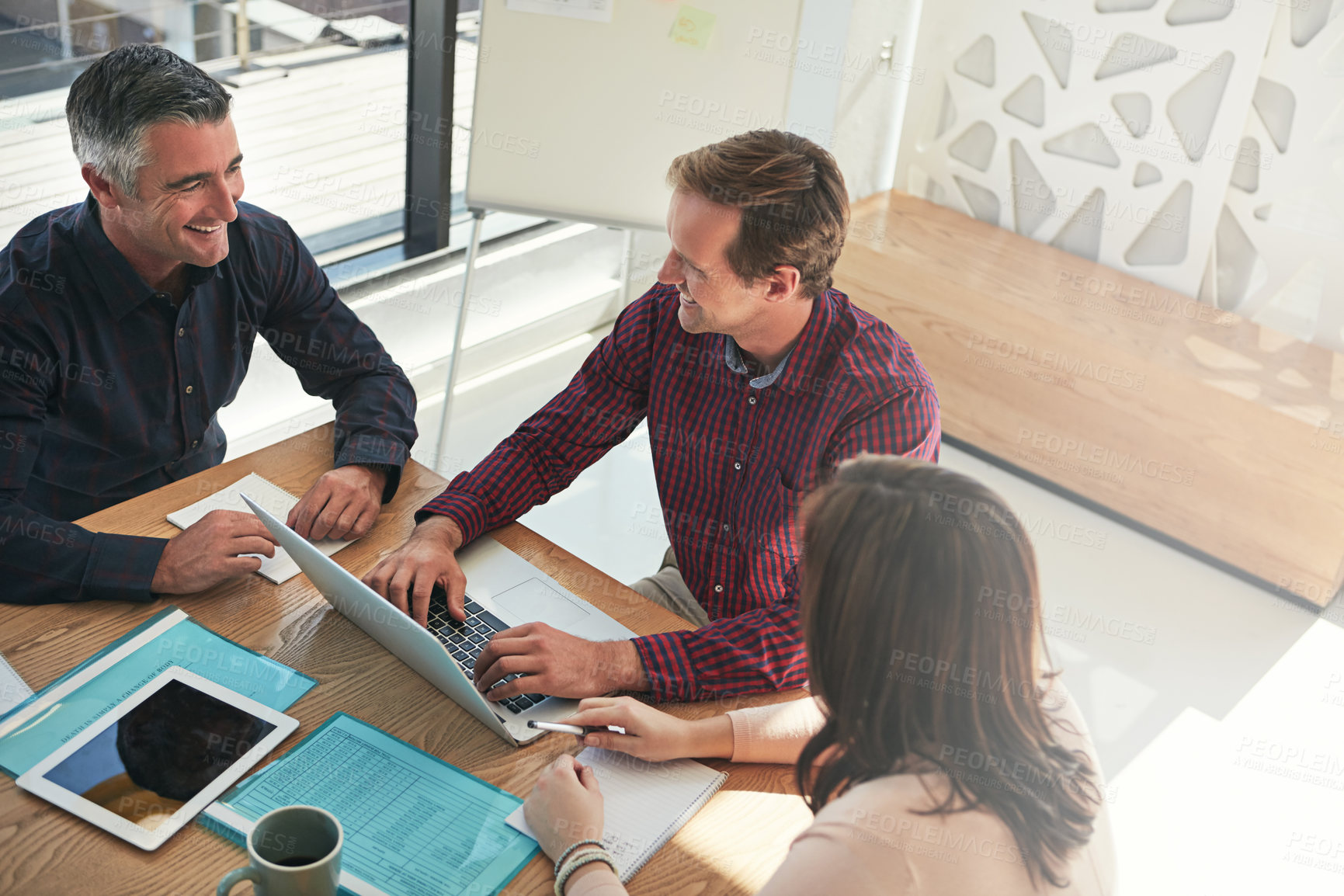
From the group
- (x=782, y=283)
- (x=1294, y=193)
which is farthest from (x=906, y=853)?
(x=1294, y=193)

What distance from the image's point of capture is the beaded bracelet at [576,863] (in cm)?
111

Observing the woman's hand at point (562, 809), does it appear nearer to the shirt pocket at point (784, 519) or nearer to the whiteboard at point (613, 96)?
the shirt pocket at point (784, 519)

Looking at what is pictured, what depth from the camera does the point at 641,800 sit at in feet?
4.05

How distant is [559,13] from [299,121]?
0.89 meters

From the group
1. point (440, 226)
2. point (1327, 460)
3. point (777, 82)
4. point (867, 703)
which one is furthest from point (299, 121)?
point (1327, 460)

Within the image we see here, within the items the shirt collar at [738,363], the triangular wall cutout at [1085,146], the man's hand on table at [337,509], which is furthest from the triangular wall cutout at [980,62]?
the man's hand on table at [337,509]

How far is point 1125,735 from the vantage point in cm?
249

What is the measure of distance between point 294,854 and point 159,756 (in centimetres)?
30

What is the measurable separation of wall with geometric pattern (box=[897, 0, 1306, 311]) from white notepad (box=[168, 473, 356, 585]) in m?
2.73

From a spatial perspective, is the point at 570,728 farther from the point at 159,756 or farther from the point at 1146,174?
the point at 1146,174

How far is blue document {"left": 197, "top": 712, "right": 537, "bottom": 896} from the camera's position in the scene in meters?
1.12

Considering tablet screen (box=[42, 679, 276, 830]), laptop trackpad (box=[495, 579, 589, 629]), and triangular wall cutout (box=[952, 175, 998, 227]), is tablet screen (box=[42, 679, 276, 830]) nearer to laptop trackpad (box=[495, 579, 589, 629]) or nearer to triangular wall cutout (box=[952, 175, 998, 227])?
laptop trackpad (box=[495, 579, 589, 629])

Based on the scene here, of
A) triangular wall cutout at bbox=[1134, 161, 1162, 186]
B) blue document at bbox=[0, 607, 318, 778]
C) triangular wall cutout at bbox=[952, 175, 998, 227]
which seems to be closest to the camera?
blue document at bbox=[0, 607, 318, 778]

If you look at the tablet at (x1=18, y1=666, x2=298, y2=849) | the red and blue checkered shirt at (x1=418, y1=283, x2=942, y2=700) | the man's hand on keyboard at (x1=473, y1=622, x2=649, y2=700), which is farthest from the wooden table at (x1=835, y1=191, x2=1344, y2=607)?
the tablet at (x1=18, y1=666, x2=298, y2=849)
